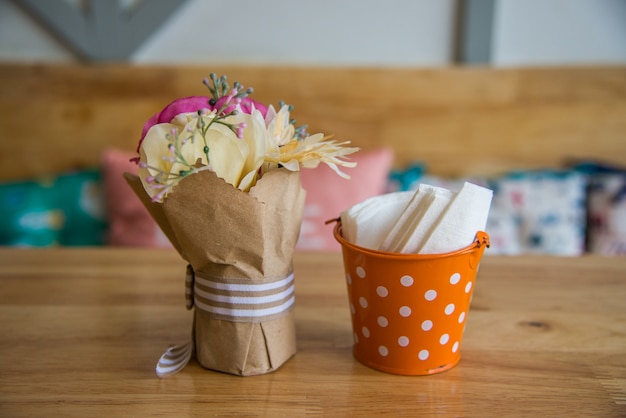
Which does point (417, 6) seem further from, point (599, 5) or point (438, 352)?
point (438, 352)

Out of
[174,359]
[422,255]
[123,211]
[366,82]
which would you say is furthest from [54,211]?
[422,255]

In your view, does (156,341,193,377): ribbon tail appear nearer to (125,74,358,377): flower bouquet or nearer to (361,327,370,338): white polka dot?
(125,74,358,377): flower bouquet

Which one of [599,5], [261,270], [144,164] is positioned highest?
[599,5]

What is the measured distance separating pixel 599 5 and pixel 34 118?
1912 mm

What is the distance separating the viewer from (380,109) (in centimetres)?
198

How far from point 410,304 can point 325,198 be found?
1.05 m

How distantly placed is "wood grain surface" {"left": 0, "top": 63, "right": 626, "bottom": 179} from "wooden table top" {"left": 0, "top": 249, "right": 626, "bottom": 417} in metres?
0.97

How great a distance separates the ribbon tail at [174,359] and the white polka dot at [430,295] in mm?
287

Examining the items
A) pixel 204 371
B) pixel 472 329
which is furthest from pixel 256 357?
pixel 472 329

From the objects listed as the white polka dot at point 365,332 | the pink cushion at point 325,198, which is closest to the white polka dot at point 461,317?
the white polka dot at point 365,332

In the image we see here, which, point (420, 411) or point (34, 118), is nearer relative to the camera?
point (420, 411)

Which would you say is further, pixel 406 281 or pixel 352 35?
pixel 352 35

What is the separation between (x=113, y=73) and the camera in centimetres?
196

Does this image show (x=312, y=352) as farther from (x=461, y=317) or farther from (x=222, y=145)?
(x=222, y=145)
